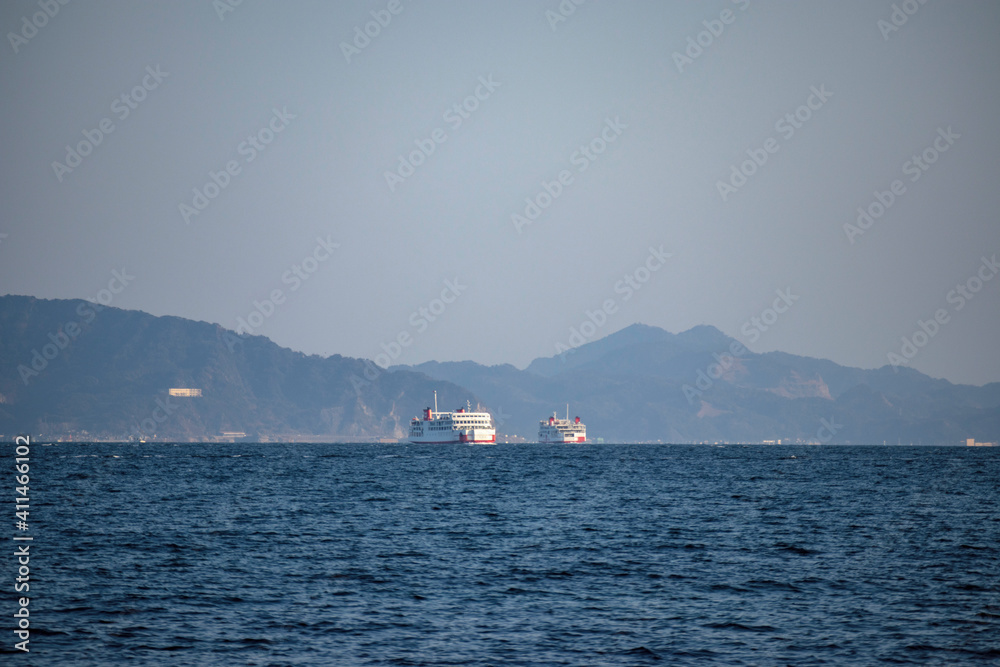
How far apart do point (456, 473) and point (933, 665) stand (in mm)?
85236

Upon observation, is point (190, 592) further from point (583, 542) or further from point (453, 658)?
point (583, 542)

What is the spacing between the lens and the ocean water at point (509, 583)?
74.2 feet

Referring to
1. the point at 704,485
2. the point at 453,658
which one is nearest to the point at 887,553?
the point at 453,658

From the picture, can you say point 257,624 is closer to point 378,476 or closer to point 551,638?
point 551,638

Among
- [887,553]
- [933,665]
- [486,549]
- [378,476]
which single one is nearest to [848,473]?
[378,476]

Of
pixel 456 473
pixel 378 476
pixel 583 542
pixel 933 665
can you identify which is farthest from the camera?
pixel 456 473

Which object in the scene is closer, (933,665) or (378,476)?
(933,665)

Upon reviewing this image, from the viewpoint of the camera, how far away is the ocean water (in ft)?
74.2

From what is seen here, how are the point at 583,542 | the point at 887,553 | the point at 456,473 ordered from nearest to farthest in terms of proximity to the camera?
the point at 887,553
the point at 583,542
the point at 456,473

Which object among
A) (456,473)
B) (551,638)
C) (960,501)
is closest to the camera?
(551,638)

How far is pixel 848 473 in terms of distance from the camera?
107 meters

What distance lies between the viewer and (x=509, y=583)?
3086cm

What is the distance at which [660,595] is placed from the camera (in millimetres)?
29062

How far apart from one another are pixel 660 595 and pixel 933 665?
30.2 ft
